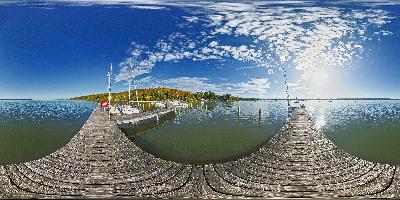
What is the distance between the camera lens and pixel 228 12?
6141mm

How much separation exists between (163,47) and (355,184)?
395cm

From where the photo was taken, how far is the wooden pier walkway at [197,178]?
16.8 feet

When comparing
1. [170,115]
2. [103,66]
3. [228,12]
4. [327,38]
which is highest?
[228,12]

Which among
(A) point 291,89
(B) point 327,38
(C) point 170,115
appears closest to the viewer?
(B) point 327,38

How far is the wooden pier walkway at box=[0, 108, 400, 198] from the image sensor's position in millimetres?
5113

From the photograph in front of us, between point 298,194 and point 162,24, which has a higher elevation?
point 162,24

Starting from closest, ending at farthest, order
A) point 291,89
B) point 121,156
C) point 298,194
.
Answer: point 298,194, point 291,89, point 121,156

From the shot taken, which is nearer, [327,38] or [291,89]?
[327,38]

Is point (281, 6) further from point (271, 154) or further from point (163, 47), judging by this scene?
point (271, 154)

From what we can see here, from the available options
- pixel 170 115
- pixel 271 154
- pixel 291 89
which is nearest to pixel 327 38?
pixel 291 89

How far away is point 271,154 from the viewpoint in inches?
348

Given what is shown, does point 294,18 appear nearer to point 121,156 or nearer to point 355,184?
point 355,184

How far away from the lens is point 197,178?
222 inches

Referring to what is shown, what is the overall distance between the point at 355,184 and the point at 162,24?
13.6 ft
